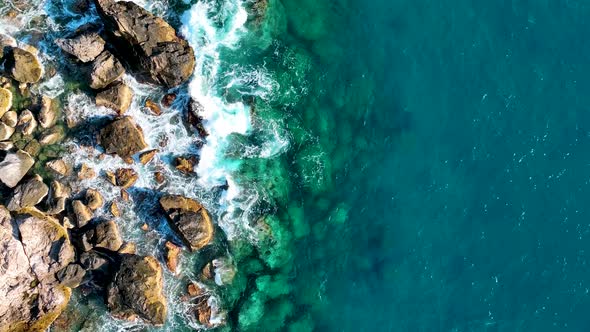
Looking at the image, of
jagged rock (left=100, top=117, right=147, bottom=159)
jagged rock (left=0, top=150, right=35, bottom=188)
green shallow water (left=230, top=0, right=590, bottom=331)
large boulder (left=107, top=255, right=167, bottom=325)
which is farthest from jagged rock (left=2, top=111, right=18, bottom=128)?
green shallow water (left=230, top=0, right=590, bottom=331)

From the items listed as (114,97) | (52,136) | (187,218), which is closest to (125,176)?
(187,218)

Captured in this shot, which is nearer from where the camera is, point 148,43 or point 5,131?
point 148,43

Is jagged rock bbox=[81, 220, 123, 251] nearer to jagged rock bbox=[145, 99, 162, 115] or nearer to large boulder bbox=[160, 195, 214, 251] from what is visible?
large boulder bbox=[160, 195, 214, 251]

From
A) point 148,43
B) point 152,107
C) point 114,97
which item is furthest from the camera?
point 152,107

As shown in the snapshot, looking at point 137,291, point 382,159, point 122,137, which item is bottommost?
point 137,291

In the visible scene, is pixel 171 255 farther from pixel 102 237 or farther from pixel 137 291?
pixel 102 237

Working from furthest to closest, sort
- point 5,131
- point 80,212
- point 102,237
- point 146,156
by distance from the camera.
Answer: point 146,156, point 102,237, point 80,212, point 5,131

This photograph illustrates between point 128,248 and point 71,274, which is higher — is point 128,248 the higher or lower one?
the higher one
